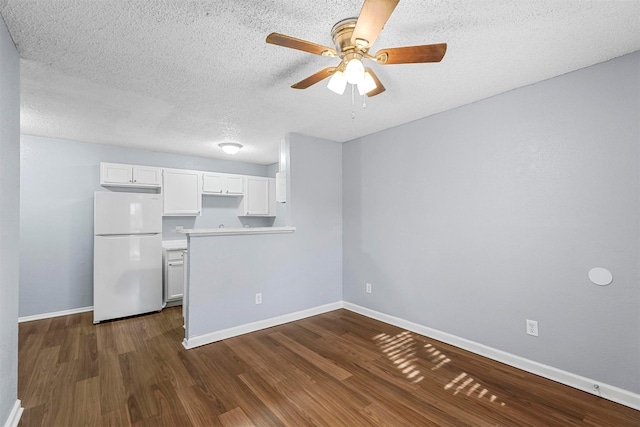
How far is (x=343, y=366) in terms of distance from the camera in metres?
2.53

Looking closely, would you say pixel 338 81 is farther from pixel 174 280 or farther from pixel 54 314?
pixel 54 314

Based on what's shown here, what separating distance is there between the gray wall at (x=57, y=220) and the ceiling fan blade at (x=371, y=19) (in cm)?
428

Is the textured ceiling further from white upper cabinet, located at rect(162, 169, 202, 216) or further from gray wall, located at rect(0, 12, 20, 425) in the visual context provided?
white upper cabinet, located at rect(162, 169, 202, 216)

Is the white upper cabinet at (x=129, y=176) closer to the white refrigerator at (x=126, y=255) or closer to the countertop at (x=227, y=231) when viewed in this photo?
the white refrigerator at (x=126, y=255)

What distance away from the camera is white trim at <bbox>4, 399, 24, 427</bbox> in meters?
1.75

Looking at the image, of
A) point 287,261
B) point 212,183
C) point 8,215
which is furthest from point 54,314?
point 287,261

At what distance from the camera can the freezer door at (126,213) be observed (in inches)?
146

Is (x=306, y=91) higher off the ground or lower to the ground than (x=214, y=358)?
higher

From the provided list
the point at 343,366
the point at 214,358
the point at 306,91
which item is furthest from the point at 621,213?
the point at 214,358

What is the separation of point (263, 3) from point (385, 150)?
7.93ft

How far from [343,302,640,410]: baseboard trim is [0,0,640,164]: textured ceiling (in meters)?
2.30

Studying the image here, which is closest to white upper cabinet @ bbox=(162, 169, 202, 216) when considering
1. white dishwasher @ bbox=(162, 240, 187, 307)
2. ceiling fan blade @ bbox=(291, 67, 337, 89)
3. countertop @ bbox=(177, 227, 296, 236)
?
white dishwasher @ bbox=(162, 240, 187, 307)

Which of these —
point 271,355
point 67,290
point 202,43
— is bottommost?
point 271,355

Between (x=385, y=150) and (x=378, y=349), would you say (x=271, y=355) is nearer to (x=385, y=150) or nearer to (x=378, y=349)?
(x=378, y=349)
